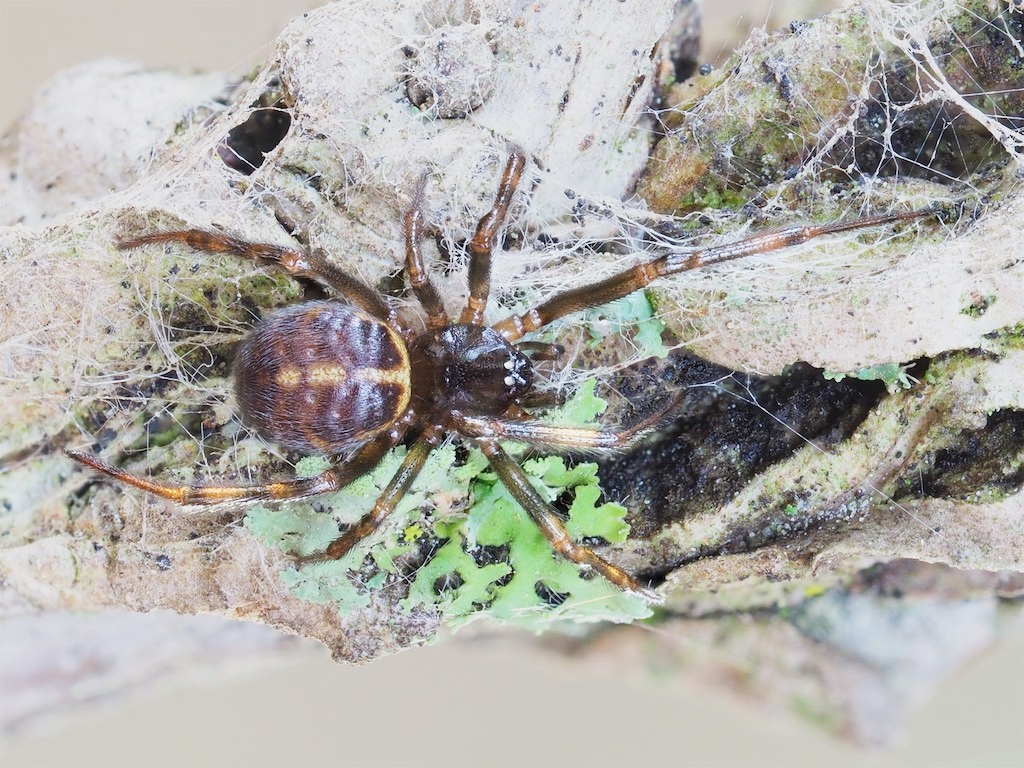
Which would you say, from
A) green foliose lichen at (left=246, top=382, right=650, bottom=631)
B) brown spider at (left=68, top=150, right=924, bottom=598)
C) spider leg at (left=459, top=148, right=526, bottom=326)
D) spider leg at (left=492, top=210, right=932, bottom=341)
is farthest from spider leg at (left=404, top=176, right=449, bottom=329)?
green foliose lichen at (left=246, top=382, right=650, bottom=631)

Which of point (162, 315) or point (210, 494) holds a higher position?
point (162, 315)

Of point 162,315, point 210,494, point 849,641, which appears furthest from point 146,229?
point 849,641

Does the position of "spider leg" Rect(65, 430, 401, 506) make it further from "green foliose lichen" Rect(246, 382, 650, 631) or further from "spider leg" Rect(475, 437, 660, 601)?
"spider leg" Rect(475, 437, 660, 601)

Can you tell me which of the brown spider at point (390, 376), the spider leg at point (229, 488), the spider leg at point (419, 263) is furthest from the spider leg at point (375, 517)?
→ the spider leg at point (419, 263)

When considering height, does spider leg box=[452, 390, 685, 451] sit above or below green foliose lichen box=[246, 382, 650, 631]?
above

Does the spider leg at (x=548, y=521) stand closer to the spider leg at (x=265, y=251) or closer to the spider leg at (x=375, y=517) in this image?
the spider leg at (x=375, y=517)

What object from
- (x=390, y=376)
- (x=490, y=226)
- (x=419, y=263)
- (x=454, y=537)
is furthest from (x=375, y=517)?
(x=490, y=226)

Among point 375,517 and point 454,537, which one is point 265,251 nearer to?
point 375,517

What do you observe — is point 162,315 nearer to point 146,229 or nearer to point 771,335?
point 146,229
